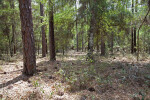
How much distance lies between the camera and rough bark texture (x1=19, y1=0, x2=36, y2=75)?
14.2 feet

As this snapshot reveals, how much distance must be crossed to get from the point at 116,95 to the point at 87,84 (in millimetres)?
1066

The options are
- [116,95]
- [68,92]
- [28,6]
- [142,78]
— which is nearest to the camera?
[116,95]

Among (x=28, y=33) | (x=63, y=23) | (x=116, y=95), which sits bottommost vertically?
(x=116, y=95)

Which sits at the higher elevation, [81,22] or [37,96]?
[81,22]

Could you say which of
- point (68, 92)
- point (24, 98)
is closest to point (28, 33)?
point (24, 98)

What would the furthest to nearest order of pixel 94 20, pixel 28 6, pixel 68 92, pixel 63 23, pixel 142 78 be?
pixel 63 23, pixel 94 20, pixel 28 6, pixel 142 78, pixel 68 92

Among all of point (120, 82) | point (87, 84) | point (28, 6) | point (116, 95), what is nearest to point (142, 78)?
point (120, 82)

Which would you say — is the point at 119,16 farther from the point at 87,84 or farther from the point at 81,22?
the point at 87,84

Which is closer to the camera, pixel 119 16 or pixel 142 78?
pixel 142 78

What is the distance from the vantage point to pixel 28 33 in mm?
4406

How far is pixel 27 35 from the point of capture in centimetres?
439

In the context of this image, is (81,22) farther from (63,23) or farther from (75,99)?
(75,99)

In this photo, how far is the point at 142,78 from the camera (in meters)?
4.07

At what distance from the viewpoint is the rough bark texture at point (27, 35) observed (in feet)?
14.2
